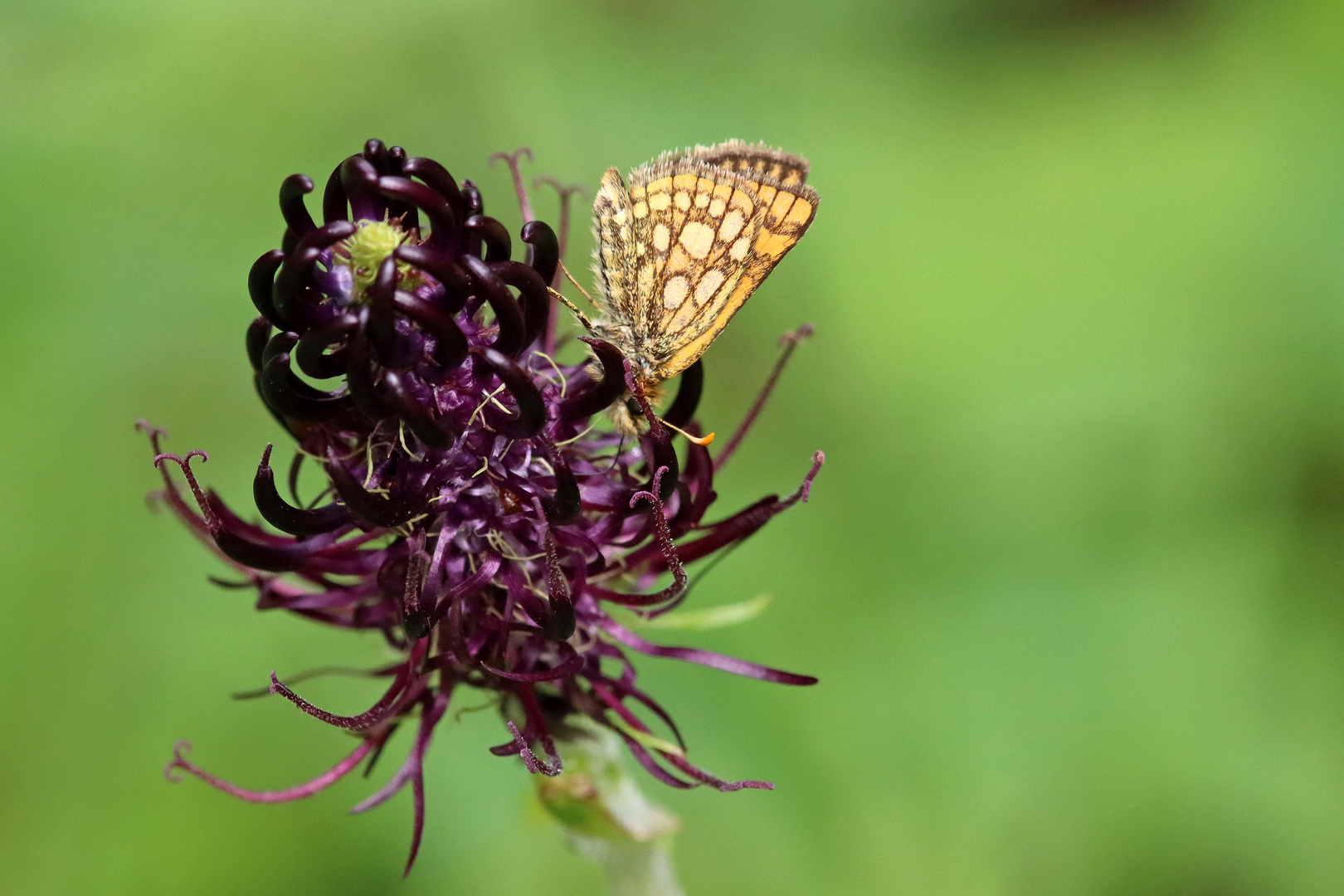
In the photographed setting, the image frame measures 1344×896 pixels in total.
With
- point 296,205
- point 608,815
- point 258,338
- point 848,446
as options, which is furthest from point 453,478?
point 848,446

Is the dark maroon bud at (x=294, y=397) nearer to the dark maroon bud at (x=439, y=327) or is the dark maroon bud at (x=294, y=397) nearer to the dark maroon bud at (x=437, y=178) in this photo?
the dark maroon bud at (x=439, y=327)

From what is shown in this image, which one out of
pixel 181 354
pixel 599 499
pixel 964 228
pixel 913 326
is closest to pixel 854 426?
pixel 913 326

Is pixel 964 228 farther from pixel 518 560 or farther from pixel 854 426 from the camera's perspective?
pixel 518 560

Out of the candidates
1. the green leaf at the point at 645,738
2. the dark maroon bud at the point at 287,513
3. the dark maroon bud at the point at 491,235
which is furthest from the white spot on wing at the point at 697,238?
the green leaf at the point at 645,738

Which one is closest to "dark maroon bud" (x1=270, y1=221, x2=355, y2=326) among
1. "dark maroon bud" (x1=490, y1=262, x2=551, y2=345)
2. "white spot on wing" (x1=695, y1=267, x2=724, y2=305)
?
"dark maroon bud" (x1=490, y1=262, x2=551, y2=345)

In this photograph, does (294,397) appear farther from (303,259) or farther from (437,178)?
(437,178)
